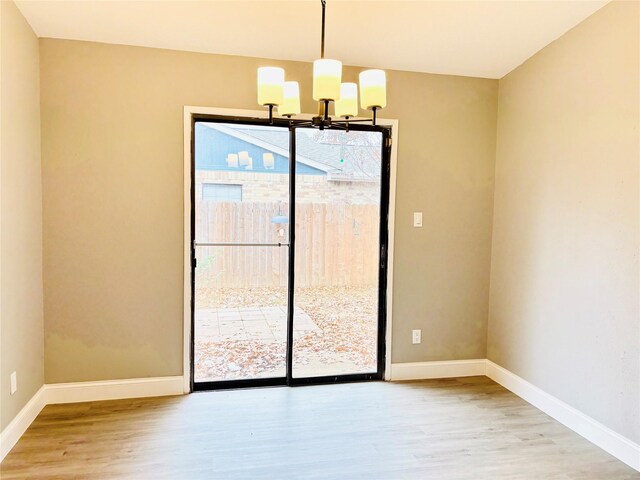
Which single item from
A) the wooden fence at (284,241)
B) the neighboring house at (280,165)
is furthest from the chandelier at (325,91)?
the wooden fence at (284,241)

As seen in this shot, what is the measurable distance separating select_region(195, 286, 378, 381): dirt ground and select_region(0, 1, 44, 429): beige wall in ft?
3.53

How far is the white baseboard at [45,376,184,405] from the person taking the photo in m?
2.95

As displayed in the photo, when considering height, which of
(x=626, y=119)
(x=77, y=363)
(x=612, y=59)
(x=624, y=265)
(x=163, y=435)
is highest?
(x=612, y=59)

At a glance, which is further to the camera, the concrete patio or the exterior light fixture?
the concrete patio

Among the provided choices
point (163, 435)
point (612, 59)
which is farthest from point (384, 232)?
point (163, 435)

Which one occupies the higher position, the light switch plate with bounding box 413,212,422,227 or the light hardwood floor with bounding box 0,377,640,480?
the light switch plate with bounding box 413,212,422,227

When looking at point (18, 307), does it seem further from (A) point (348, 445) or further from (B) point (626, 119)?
(B) point (626, 119)

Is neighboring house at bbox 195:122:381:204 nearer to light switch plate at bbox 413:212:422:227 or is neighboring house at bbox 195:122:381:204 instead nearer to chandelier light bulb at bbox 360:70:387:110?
light switch plate at bbox 413:212:422:227

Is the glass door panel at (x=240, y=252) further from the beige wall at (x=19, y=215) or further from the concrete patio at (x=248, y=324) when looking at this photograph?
the beige wall at (x=19, y=215)

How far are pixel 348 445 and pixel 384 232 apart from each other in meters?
1.64

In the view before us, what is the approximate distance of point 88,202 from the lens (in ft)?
9.62

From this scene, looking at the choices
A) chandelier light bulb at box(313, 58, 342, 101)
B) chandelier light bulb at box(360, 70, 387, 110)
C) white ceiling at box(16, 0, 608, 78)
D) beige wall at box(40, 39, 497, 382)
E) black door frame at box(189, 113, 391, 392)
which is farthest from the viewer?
black door frame at box(189, 113, 391, 392)

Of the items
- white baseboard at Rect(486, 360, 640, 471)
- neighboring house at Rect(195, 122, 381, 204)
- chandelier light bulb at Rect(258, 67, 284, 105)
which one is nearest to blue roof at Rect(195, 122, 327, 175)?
neighboring house at Rect(195, 122, 381, 204)

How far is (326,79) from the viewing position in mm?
1738
